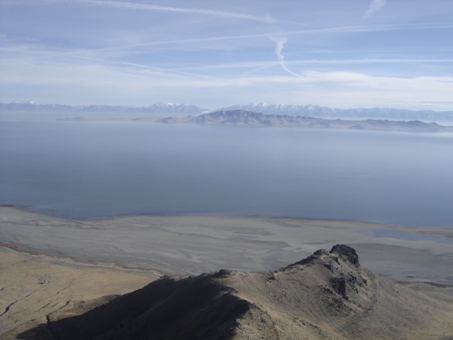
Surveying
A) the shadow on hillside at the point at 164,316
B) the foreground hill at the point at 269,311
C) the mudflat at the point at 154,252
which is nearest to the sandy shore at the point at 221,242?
the mudflat at the point at 154,252

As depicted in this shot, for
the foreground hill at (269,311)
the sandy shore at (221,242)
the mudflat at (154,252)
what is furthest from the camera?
the sandy shore at (221,242)

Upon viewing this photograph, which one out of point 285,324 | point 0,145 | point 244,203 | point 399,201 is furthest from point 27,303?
point 0,145

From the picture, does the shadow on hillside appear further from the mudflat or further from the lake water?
the lake water

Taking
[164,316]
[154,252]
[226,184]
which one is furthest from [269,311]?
[226,184]

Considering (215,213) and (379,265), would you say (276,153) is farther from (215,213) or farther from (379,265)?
(379,265)

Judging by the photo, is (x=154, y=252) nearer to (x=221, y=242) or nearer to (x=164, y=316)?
(x=221, y=242)

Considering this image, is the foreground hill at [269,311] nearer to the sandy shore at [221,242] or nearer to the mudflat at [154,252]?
the mudflat at [154,252]

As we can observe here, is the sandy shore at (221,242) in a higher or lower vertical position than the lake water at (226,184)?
lower
